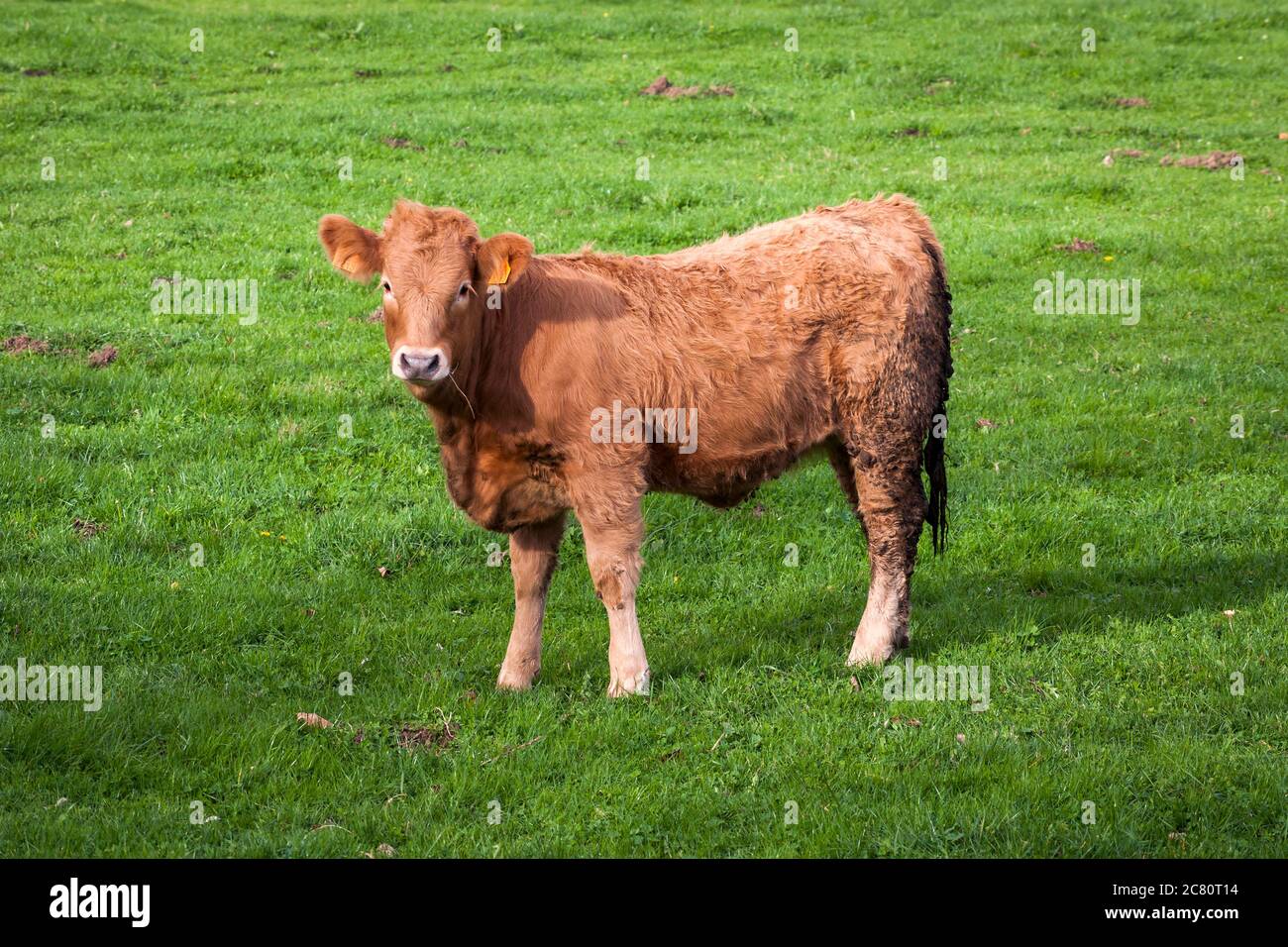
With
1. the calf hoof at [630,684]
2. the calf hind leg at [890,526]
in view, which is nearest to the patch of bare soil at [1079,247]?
the calf hind leg at [890,526]

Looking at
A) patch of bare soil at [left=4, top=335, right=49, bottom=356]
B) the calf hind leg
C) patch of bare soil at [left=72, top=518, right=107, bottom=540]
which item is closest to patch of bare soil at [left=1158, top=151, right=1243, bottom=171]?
the calf hind leg

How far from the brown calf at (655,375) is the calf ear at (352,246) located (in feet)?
0.04

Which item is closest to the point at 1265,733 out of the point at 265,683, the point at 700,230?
the point at 265,683

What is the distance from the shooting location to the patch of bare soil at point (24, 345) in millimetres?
12961

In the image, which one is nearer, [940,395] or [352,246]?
[352,246]

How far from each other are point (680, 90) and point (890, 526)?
1776 cm

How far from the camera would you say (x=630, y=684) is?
7812 millimetres

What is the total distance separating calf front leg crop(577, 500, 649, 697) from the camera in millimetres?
7742

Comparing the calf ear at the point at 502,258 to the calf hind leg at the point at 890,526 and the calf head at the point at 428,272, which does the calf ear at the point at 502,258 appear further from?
the calf hind leg at the point at 890,526

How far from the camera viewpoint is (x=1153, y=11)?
97.9 feet

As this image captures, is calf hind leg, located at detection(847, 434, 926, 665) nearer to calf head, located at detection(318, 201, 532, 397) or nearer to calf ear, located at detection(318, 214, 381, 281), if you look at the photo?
calf head, located at detection(318, 201, 532, 397)

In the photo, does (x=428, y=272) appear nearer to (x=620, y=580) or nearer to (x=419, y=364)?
(x=419, y=364)

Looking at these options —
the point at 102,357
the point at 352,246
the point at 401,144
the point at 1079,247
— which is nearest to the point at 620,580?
the point at 352,246

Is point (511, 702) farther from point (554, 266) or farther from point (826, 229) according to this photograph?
point (826, 229)
